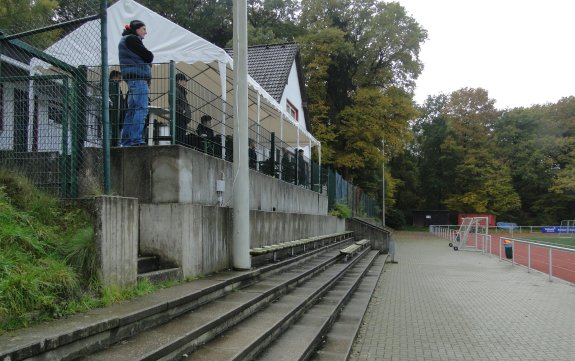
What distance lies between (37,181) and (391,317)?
5974mm

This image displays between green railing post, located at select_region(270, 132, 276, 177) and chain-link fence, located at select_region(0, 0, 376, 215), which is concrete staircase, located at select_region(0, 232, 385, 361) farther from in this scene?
green railing post, located at select_region(270, 132, 276, 177)

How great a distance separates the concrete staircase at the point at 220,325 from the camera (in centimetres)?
340

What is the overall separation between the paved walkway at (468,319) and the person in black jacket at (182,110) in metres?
3.87

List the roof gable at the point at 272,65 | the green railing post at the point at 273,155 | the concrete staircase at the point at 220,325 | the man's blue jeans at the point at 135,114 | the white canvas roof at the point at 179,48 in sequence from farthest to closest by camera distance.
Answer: the roof gable at the point at 272,65
the green railing post at the point at 273,155
the white canvas roof at the point at 179,48
the man's blue jeans at the point at 135,114
the concrete staircase at the point at 220,325

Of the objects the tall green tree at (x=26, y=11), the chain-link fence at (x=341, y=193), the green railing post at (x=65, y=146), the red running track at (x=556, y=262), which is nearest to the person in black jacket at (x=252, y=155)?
the tall green tree at (x=26, y=11)

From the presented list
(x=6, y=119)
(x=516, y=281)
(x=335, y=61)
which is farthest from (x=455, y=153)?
(x=6, y=119)

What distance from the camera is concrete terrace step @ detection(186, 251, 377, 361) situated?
13.9 ft

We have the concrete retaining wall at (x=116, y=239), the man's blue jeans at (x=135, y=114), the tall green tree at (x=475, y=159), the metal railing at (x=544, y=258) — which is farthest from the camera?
the tall green tree at (x=475, y=159)

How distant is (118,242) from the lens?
15.3 ft

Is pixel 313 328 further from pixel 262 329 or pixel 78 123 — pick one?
pixel 78 123

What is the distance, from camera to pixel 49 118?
6.30 metres

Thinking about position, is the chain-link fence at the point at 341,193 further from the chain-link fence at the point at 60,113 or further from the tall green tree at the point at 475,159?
the tall green tree at the point at 475,159

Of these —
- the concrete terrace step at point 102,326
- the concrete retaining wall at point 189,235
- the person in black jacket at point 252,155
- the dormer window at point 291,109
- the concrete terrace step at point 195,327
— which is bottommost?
the concrete terrace step at point 195,327

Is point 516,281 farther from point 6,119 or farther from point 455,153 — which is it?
point 455,153
